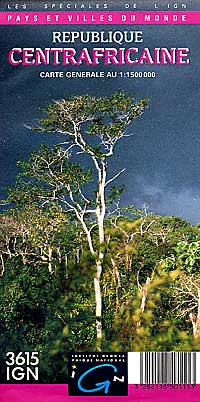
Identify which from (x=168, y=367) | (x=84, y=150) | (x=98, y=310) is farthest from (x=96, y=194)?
(x=168, y=367)

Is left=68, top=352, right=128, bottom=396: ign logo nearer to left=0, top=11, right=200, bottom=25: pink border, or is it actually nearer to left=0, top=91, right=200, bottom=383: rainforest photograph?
left=0, top=91, right=200, bottom=383: rainforest photograph

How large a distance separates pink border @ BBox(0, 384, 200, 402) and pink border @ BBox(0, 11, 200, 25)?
0.54m

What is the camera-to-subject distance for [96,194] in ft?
3.01

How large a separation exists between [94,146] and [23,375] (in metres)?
0.35

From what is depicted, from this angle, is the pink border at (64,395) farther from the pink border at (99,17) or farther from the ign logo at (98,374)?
the pink border at (99,17)

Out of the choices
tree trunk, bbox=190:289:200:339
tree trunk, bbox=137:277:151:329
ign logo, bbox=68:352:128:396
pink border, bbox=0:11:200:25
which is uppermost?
pink border, bbox=0:11:200:25

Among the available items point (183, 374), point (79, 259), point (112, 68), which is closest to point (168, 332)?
point (183, 374)

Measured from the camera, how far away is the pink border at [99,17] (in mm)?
921

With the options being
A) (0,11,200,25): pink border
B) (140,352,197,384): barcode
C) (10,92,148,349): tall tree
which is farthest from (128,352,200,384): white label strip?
(0,11,200,25): pink border

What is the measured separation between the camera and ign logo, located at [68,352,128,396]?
2.91 ft

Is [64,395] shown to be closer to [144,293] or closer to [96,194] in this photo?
[144,293]

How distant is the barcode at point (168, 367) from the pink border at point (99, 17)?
0.49 metres

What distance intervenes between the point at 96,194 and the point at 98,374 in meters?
0.26

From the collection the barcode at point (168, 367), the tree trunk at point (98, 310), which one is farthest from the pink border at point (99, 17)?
the barcode at point (168, 367)
